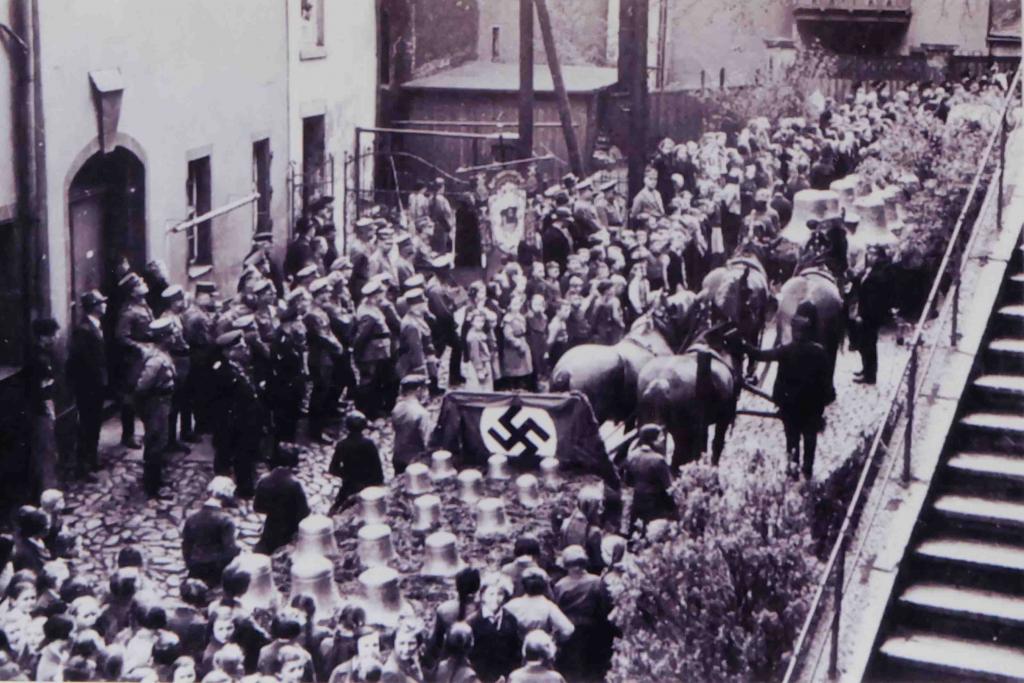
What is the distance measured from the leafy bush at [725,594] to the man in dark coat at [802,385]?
2398 mm

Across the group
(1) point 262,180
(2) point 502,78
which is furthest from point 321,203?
(2) point 502,78

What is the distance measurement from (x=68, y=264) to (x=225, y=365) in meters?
1.59

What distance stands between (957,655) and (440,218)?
5095 millimetres

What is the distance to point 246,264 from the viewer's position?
7.96 metres

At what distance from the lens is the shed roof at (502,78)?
8281mm

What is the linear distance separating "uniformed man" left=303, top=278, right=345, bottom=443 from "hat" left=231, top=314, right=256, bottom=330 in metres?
0.91

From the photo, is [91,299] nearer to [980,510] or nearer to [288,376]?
[288,376]

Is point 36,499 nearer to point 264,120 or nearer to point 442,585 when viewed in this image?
point 442,585

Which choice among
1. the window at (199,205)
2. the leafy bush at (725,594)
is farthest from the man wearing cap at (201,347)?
the leafy bush at (725,594)

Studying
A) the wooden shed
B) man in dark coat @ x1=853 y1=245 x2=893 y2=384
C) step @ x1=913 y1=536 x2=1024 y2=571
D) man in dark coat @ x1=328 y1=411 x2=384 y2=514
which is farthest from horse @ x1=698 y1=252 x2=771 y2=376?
step @ x1=913 y1=536 x2=1024 y2=571

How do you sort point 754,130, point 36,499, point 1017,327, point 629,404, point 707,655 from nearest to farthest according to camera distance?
1. point 707,655
2. point 36,499
3. point 1017,327
4. point 629,404
5. point 754,130

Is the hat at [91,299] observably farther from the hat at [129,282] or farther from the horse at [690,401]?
the horse at [690,401]

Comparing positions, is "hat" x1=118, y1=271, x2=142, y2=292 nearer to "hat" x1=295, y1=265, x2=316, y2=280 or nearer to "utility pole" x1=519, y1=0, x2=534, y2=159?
"hat" x1=295, y1=265, x2=316, y2=280

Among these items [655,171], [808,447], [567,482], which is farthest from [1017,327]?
[655,171]
